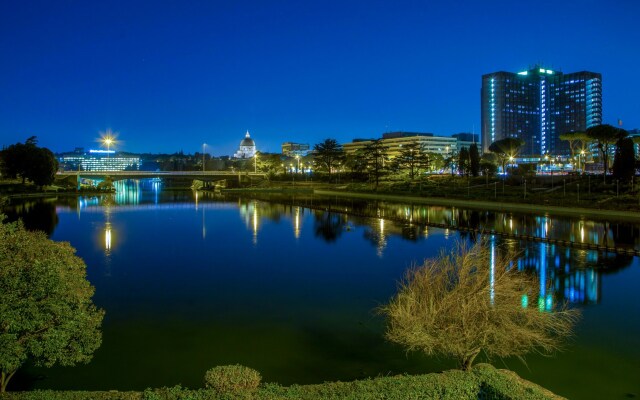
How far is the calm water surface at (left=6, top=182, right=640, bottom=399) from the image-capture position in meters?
13.4

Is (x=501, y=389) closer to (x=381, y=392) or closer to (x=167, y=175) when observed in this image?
(x=381, y=392)

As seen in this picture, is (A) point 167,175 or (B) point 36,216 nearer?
(B) point 36,216

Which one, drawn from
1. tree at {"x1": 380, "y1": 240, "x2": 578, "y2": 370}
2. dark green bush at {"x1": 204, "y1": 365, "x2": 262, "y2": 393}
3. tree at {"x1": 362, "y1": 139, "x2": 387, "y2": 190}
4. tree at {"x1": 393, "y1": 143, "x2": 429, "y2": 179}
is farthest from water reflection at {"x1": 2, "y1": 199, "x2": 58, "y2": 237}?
tree at {"x1": 393, "y1": 143, "x2": 429, "y2": 179}

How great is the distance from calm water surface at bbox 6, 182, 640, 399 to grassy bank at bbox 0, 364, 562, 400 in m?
3.32

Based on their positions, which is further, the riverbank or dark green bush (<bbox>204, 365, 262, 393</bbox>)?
the riverbank

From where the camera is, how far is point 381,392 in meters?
9.23

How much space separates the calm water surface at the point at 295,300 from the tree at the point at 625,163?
15028 mm

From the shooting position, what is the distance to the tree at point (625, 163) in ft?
178

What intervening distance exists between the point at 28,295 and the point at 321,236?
1138 inches

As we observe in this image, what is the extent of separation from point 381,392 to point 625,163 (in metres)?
54.9

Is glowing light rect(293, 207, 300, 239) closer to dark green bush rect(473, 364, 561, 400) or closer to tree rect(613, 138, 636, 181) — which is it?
dark green bush rect(473, 364, 561, 400)

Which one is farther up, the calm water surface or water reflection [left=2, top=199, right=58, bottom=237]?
water reflection [left=2, top=199, right=58, bottom=237]

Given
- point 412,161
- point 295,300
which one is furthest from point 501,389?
point 412,161

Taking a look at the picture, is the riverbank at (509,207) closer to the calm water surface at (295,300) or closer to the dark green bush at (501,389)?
the calm water surface at (295,300)
